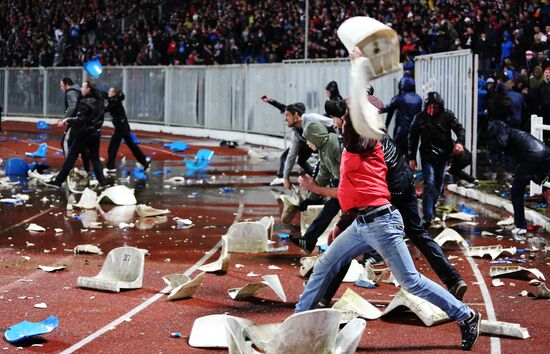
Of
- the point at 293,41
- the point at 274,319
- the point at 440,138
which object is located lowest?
the point at 274,319

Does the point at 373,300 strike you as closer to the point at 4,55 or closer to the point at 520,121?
the point at 520,121

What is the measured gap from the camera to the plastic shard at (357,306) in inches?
361

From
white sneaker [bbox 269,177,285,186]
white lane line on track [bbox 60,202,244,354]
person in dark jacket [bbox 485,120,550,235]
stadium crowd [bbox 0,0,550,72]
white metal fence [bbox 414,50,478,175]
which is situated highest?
stadium crowd [bbox 0,0,550,72]

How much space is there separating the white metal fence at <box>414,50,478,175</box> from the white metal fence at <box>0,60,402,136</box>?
2.20m

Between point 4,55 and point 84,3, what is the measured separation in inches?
185

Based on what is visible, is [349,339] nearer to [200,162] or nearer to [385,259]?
[385,259]

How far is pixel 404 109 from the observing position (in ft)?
68.2

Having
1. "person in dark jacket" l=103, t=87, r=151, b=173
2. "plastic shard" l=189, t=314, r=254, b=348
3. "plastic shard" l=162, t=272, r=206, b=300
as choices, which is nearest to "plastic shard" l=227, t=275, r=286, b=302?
"plastic shard" l=162, t=272, r=206, b=300

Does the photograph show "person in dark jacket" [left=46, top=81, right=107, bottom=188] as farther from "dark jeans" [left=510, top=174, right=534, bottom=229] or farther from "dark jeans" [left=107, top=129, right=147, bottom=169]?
"dark jeans" [left=510, top=174, right=534, bottom=229]

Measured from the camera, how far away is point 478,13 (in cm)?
2873

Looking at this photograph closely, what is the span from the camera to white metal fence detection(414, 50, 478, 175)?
20.8 meters

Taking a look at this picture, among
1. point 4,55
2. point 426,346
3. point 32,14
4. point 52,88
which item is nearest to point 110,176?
point 426,346

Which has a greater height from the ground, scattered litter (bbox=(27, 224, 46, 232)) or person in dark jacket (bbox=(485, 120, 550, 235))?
person in dark jacket (bbox=(485, 120, 550, 235))

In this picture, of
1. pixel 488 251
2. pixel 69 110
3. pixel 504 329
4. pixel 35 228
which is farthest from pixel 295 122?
pixel 69 110
